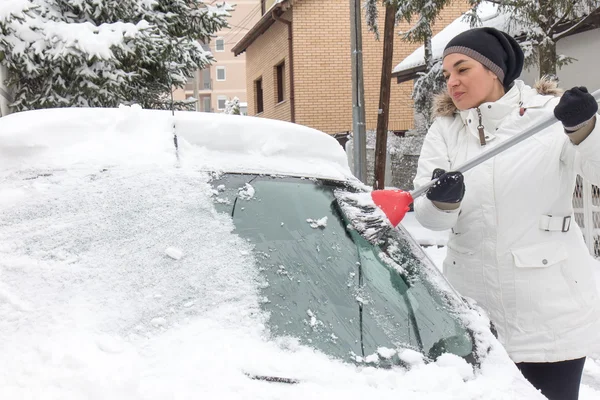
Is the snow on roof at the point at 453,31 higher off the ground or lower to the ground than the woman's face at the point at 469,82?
higher

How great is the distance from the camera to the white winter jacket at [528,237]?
174 cm

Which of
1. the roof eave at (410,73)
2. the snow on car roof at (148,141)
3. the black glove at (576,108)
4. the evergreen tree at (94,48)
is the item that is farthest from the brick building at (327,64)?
the black glove at (576,108)

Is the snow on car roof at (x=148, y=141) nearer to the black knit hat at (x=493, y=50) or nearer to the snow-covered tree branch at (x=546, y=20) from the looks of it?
the black knit hat at (x=493, y=50)

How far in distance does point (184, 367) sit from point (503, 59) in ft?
4.86

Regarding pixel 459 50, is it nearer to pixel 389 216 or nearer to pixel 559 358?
pixel 389 216

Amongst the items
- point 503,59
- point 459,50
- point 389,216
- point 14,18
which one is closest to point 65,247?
point 389,216

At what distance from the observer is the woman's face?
74.1 inches

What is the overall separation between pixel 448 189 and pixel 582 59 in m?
6.84

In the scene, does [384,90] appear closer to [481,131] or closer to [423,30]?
[423,30]

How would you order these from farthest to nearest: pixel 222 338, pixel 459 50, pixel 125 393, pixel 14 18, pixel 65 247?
1. pixel 14 18
2. pixel 459 50
3. pixel 65 247
4. pixel 222 338
5. pixel 125 393

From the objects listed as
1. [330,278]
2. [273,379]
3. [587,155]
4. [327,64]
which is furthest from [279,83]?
[273,379]

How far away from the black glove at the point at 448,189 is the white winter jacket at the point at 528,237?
0.25ft

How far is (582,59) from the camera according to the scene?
737cm

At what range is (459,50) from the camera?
190 cm
